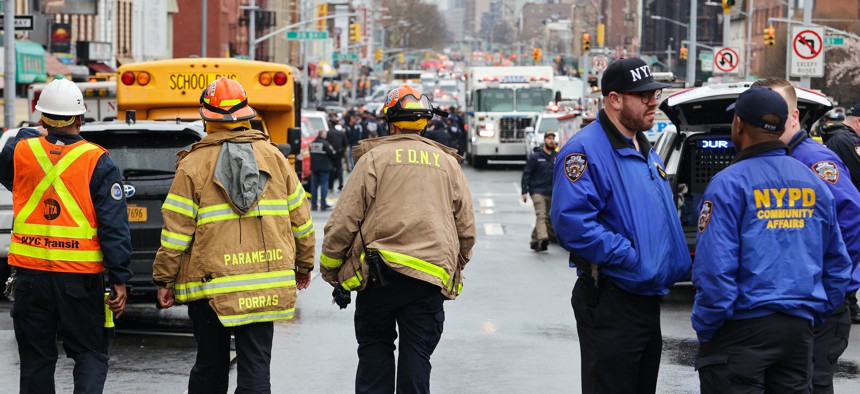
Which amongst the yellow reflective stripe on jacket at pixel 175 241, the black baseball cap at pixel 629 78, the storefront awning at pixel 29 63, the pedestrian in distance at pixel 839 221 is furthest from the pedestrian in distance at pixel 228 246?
the storefront awning at pixel 29 63

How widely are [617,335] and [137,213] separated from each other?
5529 millimetres

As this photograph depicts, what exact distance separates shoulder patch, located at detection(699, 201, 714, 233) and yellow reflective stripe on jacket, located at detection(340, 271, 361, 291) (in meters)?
1.80

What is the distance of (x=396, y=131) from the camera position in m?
7.07

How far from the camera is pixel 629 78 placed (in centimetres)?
620

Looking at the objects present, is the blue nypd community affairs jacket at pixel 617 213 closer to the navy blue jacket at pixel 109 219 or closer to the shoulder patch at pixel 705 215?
the shoulder patch at pixel 705 215

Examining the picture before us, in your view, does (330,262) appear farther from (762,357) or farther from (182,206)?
(762,357)

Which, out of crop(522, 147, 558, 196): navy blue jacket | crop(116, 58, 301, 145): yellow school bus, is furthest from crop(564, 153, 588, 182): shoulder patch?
crop(522, 147, 558, 196): navy blue jacket

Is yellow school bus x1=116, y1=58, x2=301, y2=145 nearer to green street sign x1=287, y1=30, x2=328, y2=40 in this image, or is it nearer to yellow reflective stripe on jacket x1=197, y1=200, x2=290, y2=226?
yellow reflective stripe on jacket x1=197, y1=200, x2=290, y2=226

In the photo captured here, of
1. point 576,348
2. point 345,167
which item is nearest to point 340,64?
point 345,167

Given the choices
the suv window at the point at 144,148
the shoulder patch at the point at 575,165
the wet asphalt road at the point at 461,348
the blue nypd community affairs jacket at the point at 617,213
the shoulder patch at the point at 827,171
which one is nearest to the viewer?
the blue nypd community affairs jacket at the point at 617,213

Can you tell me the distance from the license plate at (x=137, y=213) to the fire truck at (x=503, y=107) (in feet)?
97.7

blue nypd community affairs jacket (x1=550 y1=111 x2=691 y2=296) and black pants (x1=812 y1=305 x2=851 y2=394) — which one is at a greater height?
blue nypd community affairs jacket (x1=550 y1=111 x2=691 y2=296)

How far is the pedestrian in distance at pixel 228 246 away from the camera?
6.54 metres

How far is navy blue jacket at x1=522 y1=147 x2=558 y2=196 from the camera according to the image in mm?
19297
